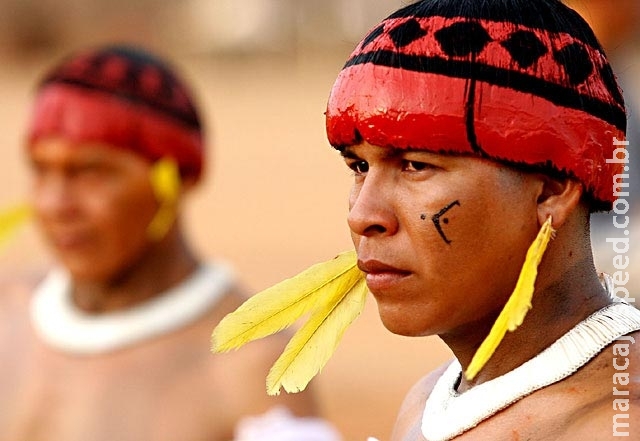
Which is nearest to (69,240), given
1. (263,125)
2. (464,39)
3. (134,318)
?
(134,318)

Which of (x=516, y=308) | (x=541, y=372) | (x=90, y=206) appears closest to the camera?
(x=516, y=308)

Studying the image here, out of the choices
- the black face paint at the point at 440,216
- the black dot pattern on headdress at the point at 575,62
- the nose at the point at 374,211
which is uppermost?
the black dot pattern on headdress at the point at 575,62

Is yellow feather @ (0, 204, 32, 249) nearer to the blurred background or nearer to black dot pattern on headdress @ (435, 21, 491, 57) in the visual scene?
the blurred background

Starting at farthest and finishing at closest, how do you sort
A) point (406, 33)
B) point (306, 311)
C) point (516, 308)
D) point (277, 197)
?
1. point (277, 197)
2. point (306, 311)
3. point (406, 33)
4. point (516, 308)

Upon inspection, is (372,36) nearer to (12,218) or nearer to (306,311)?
(306,311)

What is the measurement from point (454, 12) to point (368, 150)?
322 mm

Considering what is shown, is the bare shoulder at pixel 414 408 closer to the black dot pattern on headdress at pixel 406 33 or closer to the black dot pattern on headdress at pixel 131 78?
the black dot pattern on headdress at pixel 406 33

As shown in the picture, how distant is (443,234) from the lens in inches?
108

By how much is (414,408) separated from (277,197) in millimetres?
17132

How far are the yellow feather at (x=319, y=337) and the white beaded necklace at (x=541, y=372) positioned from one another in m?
0.32

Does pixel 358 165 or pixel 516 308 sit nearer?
pixel 516 308

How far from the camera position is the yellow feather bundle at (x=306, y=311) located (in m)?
3.05

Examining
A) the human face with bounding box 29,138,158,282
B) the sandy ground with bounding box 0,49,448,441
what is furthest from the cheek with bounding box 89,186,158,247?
the sandy ground with bounding box 0,49,448,441

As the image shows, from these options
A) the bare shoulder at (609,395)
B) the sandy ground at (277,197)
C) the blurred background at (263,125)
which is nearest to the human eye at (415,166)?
the bare shoulder at (609,395)
